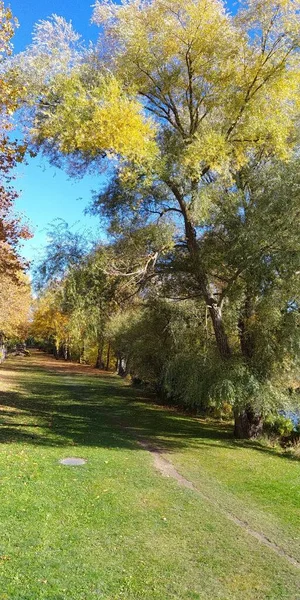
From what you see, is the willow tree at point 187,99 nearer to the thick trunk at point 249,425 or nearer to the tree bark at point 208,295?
the tree bark at point 208,295

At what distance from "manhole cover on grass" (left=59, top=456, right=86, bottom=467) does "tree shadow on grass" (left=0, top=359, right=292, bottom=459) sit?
1751 mm

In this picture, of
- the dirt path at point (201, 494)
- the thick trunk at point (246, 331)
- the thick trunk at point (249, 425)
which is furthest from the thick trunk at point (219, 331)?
the dirt path at point (201, 494)

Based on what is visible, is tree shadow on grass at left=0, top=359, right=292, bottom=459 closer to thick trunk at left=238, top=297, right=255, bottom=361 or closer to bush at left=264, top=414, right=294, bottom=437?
bush at left=264, top=414, right=294, bottom=437

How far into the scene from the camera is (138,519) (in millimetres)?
7477

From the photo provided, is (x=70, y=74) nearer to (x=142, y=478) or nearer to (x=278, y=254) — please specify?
(x=278, y=254)

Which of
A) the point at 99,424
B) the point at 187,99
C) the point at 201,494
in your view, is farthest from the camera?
the point at 99,424

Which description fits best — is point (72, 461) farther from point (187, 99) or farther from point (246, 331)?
point (187, 99)

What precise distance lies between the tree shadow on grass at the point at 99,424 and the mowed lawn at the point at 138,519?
5.8 inches

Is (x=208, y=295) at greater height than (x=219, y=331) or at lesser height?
greater

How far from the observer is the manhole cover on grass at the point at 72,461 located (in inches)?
407

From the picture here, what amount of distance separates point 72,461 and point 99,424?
620 cm

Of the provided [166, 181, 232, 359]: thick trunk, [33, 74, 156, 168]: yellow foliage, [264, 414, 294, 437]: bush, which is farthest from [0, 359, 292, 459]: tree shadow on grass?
[33, 74, 156, 168]: yellow foliage

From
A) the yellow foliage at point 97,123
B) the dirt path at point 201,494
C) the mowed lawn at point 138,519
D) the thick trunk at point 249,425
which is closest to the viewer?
the mowed lawn at point 138,519

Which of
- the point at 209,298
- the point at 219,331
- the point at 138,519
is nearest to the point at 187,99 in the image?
the point at 209,298
